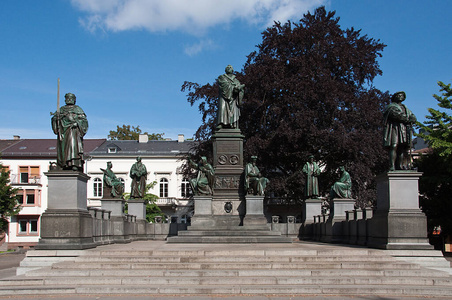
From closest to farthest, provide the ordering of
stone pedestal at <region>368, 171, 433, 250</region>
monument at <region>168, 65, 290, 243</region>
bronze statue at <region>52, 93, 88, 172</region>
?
stone pedestal at <region>368, 171, 433, 250</region> < bronze statue at <region>52, 93, 88, 172</region> < monument at <region>168, 65, 290, 243</region>

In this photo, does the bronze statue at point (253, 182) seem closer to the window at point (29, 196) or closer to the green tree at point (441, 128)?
the green tree at point (441, 128)

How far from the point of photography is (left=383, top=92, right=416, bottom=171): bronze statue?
1329 cm

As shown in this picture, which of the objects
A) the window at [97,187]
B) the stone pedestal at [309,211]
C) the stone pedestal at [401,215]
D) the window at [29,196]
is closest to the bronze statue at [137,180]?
the stone pedestal at [309,211]

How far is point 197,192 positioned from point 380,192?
8409 millimetres

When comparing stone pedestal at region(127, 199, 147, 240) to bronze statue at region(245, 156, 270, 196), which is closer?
bronze statue at region(245, 156, 270, 196)

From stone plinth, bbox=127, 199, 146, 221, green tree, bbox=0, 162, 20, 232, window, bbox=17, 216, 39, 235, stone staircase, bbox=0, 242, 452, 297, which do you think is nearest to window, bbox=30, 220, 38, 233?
window, bbox=17, 216, 39, 235

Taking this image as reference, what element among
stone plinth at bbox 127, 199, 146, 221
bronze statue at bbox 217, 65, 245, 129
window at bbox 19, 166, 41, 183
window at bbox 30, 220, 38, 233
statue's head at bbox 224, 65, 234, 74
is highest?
statue's head at bbox 224, 65, 234, 74

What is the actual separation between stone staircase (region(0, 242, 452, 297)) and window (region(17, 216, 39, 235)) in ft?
150

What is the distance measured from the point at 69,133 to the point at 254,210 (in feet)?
28.6

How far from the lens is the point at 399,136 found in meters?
13.4

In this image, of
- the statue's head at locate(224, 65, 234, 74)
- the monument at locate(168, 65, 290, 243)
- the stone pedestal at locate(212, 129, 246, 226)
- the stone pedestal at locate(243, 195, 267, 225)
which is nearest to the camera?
the monument at locate(168, 65, 290, 243)

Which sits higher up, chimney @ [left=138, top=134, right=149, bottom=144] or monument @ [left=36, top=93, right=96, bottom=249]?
chimney @ [left=138, top=134, right=149, bottom=144]

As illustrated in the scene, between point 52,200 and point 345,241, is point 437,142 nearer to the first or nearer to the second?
point 345,241

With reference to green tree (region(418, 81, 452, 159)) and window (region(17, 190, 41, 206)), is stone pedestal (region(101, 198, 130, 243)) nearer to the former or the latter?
green tree (region(418, 81, 452, 159))
